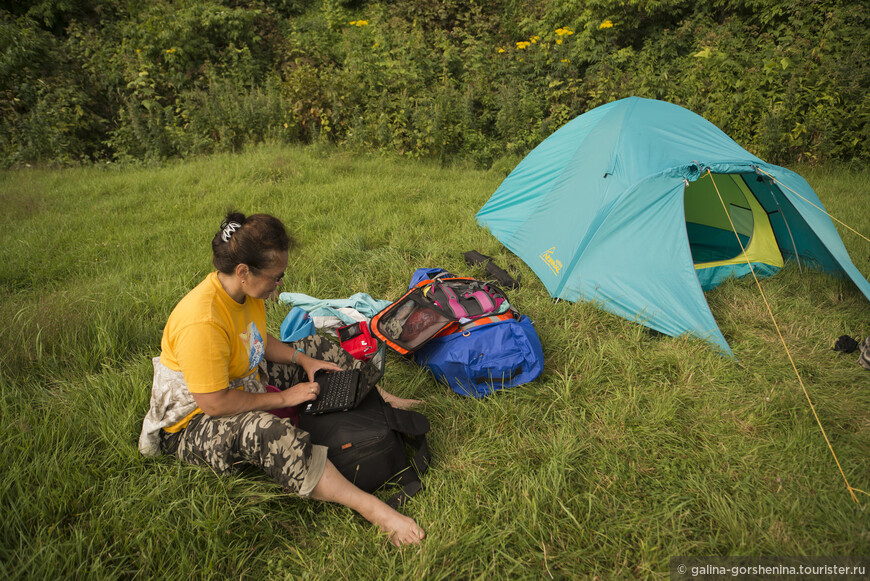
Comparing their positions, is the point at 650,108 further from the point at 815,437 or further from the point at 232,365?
the point at 232,365

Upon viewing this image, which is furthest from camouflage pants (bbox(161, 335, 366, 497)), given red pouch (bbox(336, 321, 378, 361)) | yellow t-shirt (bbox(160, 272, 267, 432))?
red pouch (bbox(336, 321, 378, 361))

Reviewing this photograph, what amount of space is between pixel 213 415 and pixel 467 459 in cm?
111

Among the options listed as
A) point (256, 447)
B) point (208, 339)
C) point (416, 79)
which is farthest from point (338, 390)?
point (416, 79)

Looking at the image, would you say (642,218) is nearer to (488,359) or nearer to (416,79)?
(488,359)

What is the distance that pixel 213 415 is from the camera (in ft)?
6.12

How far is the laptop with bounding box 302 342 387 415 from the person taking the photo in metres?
2.10

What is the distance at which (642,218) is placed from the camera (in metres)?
3.35

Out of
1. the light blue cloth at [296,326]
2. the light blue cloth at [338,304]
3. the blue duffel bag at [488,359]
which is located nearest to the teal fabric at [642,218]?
the blue duffel bag at [488,359]

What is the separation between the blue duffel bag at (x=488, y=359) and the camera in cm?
264

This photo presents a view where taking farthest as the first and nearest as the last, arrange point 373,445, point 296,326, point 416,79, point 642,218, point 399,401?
point 416,79 → point 642,218 → point 296,326 → point 399,401 → point 373,445

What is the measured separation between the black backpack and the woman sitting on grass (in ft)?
0.38

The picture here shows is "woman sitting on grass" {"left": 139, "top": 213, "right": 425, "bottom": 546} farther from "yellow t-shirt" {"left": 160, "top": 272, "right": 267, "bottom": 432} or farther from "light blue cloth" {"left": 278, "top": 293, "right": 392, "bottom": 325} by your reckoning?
"light blue cloth" {"left": 278, "top": 293, "right": 392, "bottom": 325}

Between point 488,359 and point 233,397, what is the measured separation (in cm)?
134

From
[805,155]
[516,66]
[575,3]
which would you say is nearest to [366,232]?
[516,66]
